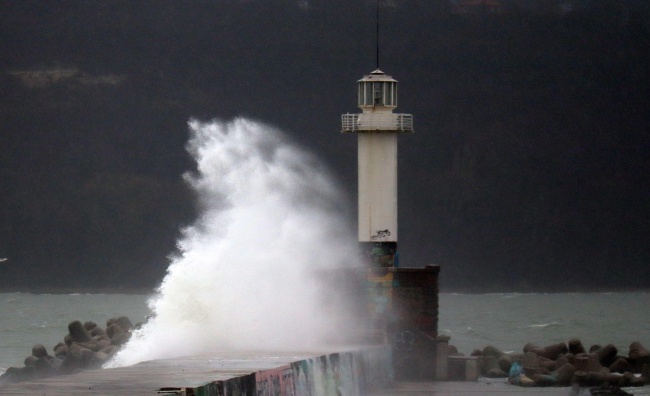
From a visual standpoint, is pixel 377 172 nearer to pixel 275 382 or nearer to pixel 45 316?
pixel 275 382

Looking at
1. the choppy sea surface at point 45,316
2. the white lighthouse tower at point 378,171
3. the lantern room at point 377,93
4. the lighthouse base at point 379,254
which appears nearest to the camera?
the lighthouse base at point 379,254

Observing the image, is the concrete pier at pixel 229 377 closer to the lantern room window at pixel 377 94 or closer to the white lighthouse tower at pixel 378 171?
the white lighthouse tower at pixel 378 171

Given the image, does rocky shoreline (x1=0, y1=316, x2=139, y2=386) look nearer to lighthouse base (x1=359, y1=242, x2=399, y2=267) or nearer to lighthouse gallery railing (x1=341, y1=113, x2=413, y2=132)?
lighthouse base (x1=359, y1=242, x2=399, y2=267)

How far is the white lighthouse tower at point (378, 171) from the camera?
32875 millimetres

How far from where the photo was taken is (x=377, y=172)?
33250mm

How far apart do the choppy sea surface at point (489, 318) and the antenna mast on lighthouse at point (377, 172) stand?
1490 centimetres

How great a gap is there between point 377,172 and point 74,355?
7.70m

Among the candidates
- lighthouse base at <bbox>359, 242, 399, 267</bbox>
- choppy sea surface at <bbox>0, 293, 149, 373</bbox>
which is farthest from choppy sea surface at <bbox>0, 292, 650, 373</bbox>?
lighthouse base at <bbox>359, 242, 399, 267</bbox>

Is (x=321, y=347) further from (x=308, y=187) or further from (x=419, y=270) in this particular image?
(x=308, y=187)

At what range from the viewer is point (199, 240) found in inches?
1375

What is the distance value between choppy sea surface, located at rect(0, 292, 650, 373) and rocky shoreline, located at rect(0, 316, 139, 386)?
492 cm

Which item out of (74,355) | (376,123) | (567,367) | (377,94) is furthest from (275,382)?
(74,355)

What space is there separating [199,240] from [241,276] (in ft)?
7.61

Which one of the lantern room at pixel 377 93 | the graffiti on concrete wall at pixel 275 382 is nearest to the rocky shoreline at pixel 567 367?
the lantern room at pixel 377 93
